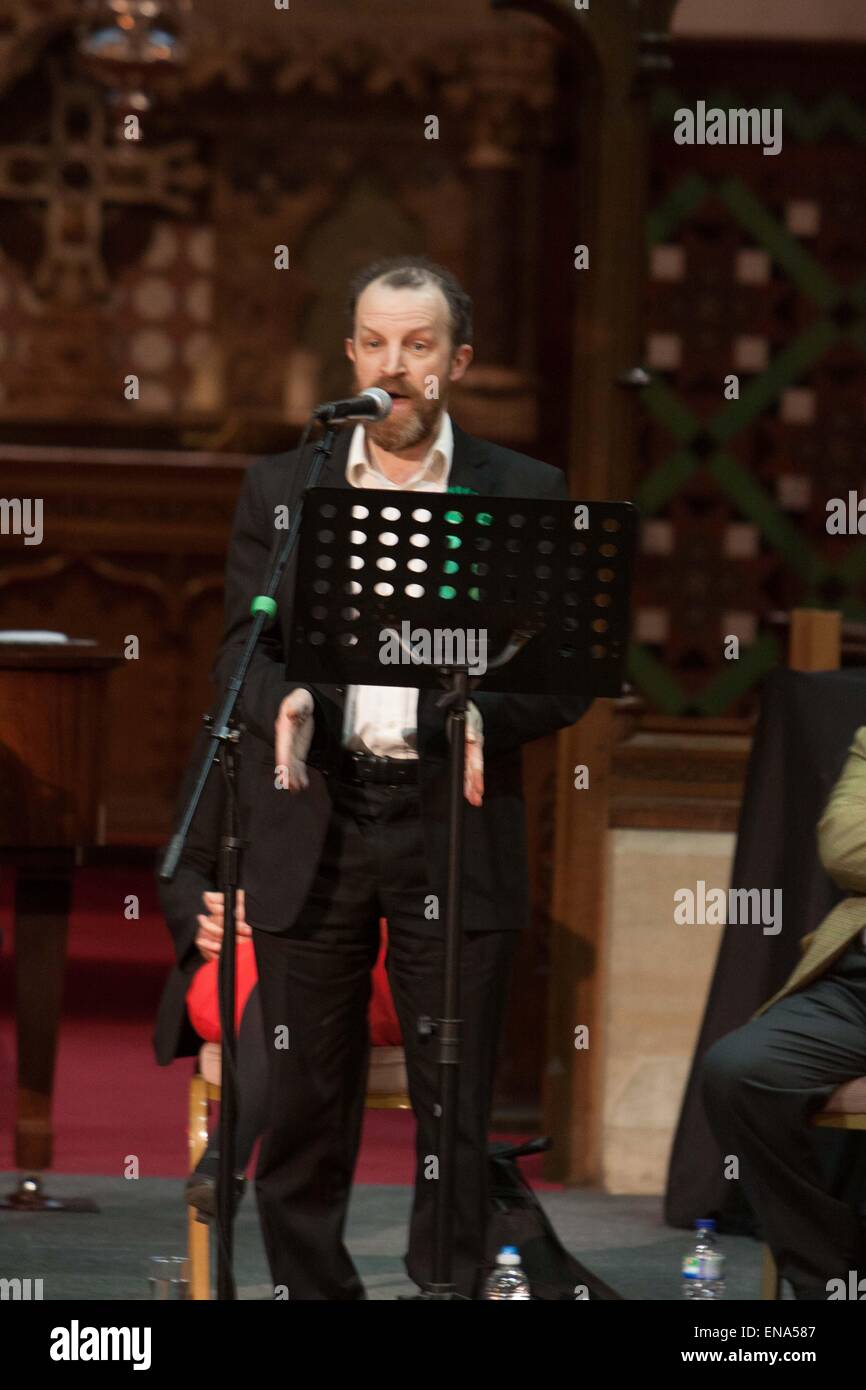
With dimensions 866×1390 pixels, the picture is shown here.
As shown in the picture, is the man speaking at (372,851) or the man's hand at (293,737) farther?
the man speaking at (372,851)

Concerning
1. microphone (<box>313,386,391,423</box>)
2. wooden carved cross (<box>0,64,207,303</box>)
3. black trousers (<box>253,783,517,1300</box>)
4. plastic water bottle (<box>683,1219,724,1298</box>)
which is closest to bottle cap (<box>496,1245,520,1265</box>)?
black trousers (<box>253,783,517,1300</box>)

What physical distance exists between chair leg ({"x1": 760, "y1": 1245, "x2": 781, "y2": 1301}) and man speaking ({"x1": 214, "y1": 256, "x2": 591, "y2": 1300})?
0.67 metres

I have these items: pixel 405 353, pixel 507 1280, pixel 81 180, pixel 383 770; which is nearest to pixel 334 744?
pixel 383 770

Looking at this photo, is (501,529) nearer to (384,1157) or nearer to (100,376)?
(384,1157)

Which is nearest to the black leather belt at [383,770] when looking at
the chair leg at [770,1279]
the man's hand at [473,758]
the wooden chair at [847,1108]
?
the man's hand at [473,758]

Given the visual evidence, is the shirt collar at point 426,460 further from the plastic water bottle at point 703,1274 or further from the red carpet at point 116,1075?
the red carpet at point 116,1075

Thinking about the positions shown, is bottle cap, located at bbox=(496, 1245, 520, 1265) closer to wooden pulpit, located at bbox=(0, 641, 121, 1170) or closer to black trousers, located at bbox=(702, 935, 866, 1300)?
black trousers, located at bbox=(702, 935, 866, 1300)

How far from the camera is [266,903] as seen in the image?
345cm

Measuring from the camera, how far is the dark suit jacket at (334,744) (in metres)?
3.37

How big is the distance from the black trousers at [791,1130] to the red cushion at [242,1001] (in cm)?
59

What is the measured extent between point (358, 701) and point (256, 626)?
39 cm

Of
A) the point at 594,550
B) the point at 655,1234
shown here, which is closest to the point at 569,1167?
the point at 655,1234

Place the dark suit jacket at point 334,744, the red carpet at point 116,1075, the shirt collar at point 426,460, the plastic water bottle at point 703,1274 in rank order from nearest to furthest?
the dark suit jacket at point 334,744, the shirt collar at point 426,460, the plastic water bottle at point 703,1274, the red carpet at point 116,1075

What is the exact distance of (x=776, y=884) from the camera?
4641 mm
